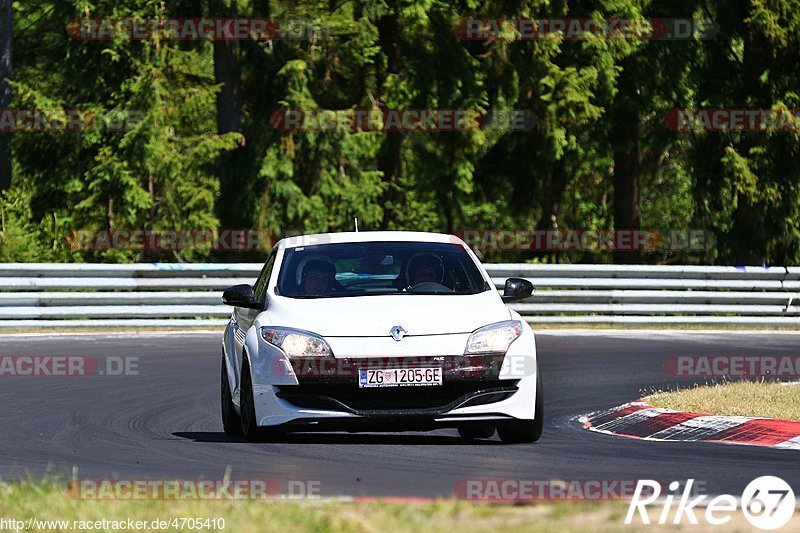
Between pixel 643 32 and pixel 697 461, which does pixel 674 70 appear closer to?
pixel 643 32

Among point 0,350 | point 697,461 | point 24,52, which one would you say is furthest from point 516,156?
point 697,461

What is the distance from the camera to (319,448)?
10.7 meters

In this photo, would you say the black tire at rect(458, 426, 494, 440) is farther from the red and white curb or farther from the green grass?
the green grass

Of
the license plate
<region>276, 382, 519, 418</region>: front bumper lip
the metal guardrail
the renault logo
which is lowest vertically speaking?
the metal guardrail

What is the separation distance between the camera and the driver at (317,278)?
1167 cm

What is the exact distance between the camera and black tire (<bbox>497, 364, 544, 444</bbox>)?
1098 cm

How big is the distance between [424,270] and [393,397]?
59.7 inches

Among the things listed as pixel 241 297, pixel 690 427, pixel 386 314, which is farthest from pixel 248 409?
pixel 690 427

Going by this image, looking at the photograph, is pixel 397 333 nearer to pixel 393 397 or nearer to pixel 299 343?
pixel 393 397

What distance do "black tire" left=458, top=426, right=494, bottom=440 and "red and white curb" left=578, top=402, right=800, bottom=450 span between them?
1.03m

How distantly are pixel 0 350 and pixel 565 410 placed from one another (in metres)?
9.33

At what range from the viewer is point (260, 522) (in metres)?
6.93

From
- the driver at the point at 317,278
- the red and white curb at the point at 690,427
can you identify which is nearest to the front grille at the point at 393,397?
the driver at the point at 317,278

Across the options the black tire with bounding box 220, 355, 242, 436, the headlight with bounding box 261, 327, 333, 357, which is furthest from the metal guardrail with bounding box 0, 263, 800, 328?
the headlight with bounding box 261, 327, 333, 357
